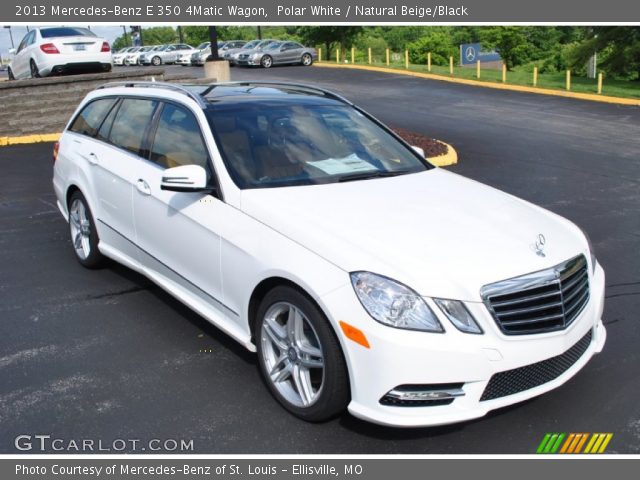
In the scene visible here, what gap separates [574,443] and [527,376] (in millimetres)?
488

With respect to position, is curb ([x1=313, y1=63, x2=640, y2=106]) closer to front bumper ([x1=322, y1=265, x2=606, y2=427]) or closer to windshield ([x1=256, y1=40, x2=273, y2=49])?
windshield ([x1=256, y1=40, x2=273, y2=49])

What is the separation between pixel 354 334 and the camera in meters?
3.50

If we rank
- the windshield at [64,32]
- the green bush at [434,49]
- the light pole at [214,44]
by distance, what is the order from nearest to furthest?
the light pole at [214,44] < the windshield at [64,32] < the green bush at [434,49]

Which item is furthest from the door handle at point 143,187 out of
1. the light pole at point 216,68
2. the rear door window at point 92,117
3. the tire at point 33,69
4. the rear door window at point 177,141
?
the tire at point 33,69

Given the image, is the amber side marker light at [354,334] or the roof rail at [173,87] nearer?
the amber side marker light at [354,334]

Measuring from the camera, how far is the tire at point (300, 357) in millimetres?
3678

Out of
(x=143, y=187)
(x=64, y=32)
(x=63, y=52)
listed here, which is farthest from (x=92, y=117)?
(x=64, y=32)

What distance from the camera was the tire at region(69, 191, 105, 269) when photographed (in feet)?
20.7

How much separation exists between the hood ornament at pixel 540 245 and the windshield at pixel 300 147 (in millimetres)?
1308

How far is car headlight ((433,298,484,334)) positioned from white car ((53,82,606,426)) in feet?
0.03

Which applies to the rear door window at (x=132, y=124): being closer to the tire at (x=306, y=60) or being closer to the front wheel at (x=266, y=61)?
the front wheel at (x=266, y=61)

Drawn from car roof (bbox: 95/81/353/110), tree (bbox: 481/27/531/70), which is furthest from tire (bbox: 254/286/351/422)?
tree (bbox: 481/27/531/70)

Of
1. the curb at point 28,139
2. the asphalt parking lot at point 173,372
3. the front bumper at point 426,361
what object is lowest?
the asphalt parking lot at point 173,372

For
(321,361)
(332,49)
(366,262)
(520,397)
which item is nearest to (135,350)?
(321,361)
